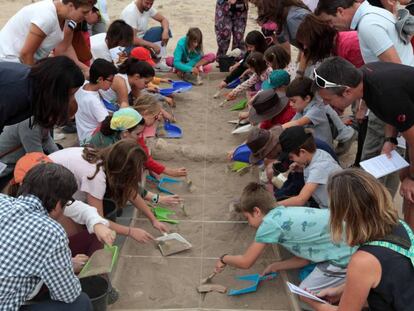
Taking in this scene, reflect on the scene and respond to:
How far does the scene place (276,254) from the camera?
10.9 ft

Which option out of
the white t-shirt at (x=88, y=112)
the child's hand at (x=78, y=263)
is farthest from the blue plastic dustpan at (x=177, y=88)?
the child's hand at (x=78, y=263)

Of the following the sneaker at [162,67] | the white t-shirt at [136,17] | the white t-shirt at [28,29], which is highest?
the white t-shirt at [28,29]

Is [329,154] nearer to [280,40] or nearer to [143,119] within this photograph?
[143,119]

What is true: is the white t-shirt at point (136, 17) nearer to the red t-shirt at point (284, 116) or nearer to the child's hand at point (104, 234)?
the red t-shirt at point (284, 116)

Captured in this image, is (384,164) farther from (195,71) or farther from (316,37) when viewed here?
(195,71)

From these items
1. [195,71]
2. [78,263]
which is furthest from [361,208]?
[195,71]

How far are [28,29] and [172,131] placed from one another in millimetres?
1788

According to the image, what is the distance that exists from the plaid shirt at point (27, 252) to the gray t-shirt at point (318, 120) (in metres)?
2.35

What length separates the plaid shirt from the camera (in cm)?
203

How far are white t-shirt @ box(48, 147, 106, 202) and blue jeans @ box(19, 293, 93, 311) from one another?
79cm

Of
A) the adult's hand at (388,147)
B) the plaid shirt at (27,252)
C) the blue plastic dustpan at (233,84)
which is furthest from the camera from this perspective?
the blue plastic dustpan at (233,84)

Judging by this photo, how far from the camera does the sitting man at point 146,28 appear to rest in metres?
6.30

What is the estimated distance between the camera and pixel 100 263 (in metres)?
2.51

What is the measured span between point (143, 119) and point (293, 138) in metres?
1.18
